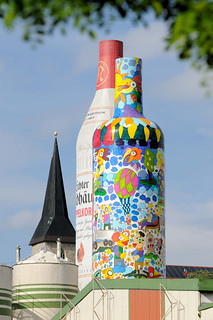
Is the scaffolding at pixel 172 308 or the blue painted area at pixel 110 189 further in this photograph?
the blue painted area at pixel 110 189

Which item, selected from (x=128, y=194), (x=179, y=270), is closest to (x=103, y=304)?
(x=128, y=194)

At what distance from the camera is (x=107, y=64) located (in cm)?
6300

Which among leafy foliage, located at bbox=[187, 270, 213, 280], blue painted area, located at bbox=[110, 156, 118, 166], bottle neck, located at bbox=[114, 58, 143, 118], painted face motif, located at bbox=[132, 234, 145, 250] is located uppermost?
bottle neck, located at bbox=[114, 58, 143, 118]

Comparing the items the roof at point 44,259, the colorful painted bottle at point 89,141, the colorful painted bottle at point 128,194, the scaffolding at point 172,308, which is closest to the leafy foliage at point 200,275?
the colorful painted bottle at point 89,141

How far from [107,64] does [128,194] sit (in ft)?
68.5

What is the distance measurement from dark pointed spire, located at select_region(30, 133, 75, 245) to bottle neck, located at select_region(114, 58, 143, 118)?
56280mm

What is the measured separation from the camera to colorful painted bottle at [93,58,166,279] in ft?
145

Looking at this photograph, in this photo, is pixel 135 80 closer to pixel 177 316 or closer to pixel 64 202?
Result: pixel 177 316

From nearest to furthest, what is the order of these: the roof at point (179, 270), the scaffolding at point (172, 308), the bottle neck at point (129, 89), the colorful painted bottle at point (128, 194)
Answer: the scaffolding at point (172, 308) → the colorful painted bottle at point (128, 194) → the bottle neck at point (129, 89) → the roof at point (179, 270)

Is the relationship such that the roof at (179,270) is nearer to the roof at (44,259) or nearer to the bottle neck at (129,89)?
the roof at (44,259)

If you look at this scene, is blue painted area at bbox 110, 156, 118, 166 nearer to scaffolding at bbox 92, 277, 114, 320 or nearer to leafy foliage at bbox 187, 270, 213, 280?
scaffolding at bbox 92, 277, 114, 320

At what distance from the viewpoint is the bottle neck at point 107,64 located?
63125 mm

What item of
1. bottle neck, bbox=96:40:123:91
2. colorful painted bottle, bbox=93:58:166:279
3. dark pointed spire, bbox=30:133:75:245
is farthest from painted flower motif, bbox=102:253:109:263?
dark pointed spire, bbox=30:133:75:245

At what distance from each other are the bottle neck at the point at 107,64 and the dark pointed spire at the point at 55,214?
3903cm
